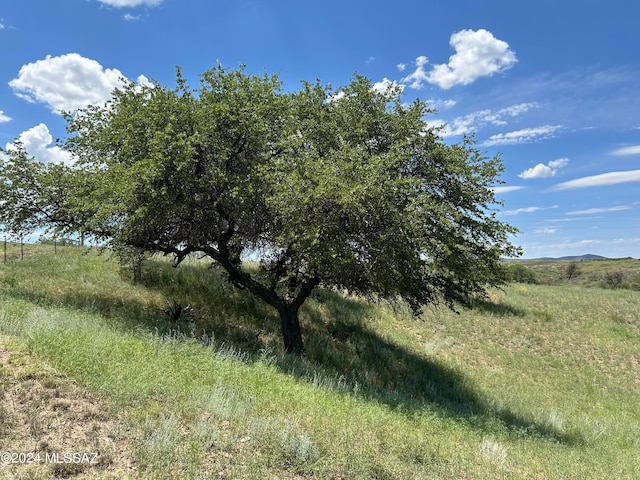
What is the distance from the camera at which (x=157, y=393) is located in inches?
233

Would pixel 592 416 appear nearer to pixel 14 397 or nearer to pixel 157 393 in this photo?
pixel 157 393

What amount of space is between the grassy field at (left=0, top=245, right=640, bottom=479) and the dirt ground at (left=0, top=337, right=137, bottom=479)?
0.8 inches

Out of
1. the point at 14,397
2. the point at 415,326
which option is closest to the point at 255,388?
the point at 14,397

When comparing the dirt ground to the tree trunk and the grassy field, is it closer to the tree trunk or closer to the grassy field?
the grassy field

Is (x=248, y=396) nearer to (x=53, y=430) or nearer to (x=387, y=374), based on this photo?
(x=53, y=430)

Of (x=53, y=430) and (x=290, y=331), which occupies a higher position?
(x=53, y=430)

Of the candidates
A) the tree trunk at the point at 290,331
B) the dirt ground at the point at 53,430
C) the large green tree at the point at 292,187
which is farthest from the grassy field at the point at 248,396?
the large green tree at the point at 292,187

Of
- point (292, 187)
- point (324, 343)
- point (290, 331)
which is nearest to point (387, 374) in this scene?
point (324, 343)

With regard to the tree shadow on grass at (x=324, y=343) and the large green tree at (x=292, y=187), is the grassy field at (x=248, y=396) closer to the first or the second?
the tree shadow on grass at (x=324, y=343)

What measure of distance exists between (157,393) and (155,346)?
9.09 feet

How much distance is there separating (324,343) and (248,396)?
9709mm

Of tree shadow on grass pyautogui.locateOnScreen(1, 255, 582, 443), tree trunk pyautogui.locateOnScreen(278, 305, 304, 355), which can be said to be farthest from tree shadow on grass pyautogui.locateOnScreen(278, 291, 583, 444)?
tree trunk pyautogui.locateOnScreen(278, 305, 304, 355)

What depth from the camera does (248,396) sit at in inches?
260

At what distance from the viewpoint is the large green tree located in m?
9.77
